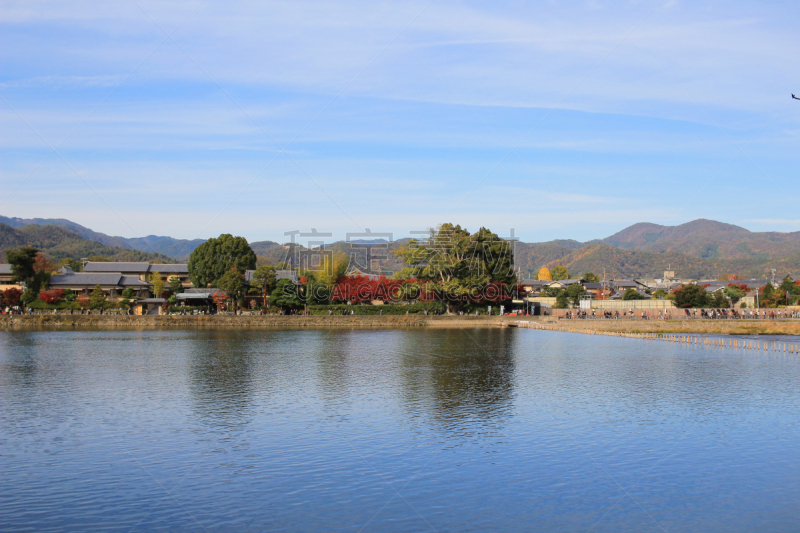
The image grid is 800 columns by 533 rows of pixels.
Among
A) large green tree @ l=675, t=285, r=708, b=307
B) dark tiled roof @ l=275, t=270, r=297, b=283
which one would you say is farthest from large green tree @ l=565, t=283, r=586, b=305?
dark tiled roof @ l=275, t=270, r=297, b=283

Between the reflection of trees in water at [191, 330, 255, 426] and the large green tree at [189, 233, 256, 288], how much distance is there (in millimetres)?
38646

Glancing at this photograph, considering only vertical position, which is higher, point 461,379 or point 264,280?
point 264,280

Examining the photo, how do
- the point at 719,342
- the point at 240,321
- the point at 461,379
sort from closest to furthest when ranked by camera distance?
the point at 461,379 < the point at 719,342 < the point at 240,321

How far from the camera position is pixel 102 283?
8944cm

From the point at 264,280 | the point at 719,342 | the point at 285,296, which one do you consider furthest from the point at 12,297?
the point at 719,342

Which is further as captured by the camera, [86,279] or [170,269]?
[170,269]

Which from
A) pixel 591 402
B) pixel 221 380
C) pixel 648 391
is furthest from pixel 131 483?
pixel 648 391

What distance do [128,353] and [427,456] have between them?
3076 centimetres

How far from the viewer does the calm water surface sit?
12.4 metres

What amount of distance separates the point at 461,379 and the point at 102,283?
247 feet

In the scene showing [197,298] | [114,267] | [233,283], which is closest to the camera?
[233,283]

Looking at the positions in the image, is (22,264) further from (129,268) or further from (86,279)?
(129,268)

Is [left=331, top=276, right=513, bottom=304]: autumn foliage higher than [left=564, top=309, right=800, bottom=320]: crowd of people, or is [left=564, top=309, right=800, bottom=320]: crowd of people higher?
[left=331, top=276, right=513, bottom=304]: autumn foliage

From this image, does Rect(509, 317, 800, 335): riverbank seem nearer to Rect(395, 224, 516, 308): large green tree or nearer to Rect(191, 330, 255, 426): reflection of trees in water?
Rect(395, 224, 516, 308): large green tree
